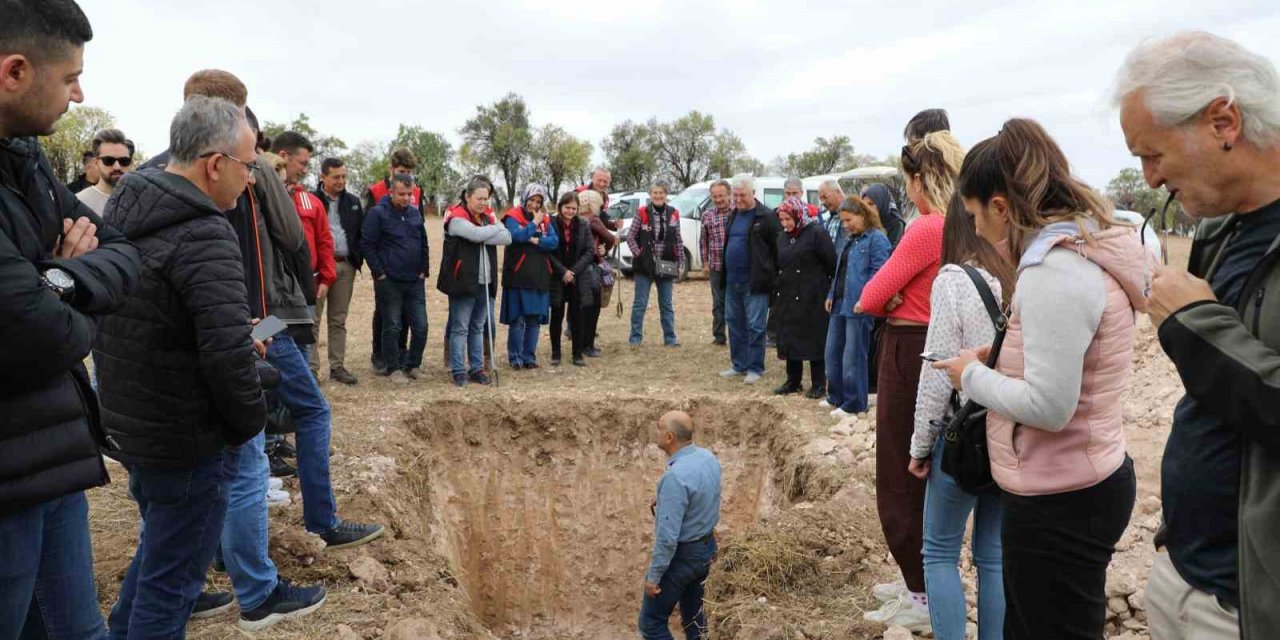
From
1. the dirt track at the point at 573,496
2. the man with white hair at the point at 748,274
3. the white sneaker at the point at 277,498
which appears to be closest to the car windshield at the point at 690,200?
the dirt track at the point at 573,496

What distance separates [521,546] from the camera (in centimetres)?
756

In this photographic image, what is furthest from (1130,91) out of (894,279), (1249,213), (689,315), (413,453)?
(689,315)

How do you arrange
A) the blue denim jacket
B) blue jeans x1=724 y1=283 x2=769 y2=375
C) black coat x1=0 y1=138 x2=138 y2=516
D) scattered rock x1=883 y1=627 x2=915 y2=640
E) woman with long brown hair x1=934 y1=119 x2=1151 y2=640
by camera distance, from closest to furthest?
black coat x1=0 y1=138 x2=138 y2=516 → woman with long brown hair x1=934 y1=119 x2=1151 y2=640 → scattered rock x1=883 y1=627 x2=915 y2=640 → the blue denim jacket → blue jeans x1=724 y1=283 x2=769 y2=375

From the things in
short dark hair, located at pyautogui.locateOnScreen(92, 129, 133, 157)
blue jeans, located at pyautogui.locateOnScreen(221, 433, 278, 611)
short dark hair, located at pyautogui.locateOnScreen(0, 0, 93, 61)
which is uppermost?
short dark hair, located at pyautogui.locateOnScreen(92, 129, 133, 157)

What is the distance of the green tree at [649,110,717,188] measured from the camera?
5300cm

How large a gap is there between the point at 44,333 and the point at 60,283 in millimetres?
200

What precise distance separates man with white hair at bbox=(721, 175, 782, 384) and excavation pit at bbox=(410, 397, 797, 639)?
1149 millimetres

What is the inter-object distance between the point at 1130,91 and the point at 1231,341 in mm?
548

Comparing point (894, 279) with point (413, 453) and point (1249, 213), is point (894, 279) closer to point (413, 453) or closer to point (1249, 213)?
point (1249, 213)

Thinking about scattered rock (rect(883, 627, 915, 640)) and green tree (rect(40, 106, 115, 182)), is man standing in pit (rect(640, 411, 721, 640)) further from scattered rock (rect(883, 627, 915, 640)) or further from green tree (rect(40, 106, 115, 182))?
green tree (rect(40, 106, 115, 182))

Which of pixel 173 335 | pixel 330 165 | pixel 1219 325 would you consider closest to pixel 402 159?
pixel 330 165

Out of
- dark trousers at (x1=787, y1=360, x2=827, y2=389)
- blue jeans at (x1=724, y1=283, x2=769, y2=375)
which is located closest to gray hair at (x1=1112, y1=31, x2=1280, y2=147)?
dark trousers at (x1=787, y1=360, x2=827, y2=389)

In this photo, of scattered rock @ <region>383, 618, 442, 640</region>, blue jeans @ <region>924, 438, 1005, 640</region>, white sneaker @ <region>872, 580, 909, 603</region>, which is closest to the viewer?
blue jeans @ <region>924, 438, 1005, 640</region>

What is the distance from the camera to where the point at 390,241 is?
7.63 metres
